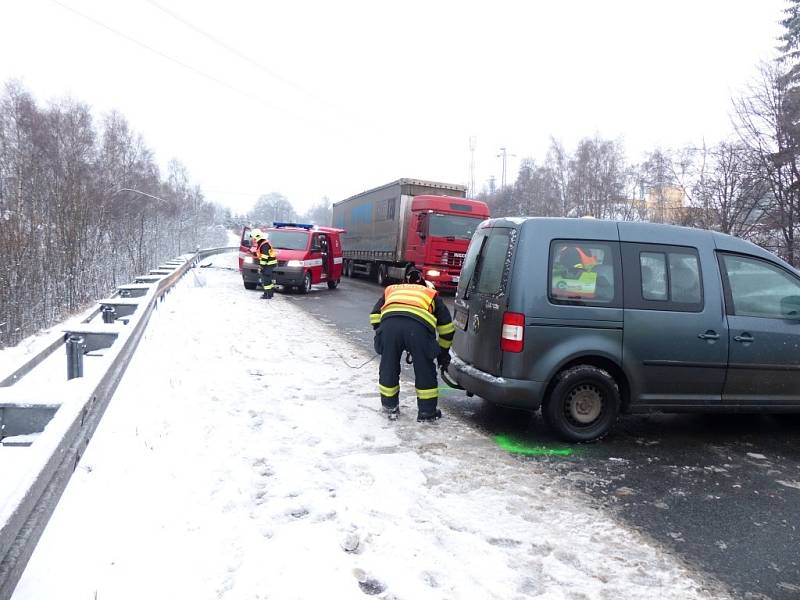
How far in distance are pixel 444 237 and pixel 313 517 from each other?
13908 mm

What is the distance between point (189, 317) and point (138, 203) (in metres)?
31.5

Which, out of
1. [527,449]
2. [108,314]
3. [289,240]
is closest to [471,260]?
[527,449]

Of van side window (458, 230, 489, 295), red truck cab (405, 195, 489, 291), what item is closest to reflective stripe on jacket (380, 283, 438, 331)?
van side window (458, 230, 489, 295)

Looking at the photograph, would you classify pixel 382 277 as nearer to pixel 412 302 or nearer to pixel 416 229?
pixel 416 229

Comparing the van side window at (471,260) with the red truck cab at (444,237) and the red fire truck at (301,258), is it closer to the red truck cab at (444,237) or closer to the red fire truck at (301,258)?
the red truck cab at (444,237)

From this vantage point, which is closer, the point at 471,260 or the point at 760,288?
the point at 760,288

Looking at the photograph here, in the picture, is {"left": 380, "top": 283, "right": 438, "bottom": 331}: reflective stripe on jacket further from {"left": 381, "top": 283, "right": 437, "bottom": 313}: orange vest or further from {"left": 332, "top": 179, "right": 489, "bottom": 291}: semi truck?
{"left": 332, "top": 179, "right": 489, "bottom": 291}: semi truck

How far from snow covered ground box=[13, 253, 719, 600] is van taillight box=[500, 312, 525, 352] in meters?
0.85

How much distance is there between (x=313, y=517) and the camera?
3244mm

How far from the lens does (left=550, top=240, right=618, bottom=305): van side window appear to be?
4.84 metres

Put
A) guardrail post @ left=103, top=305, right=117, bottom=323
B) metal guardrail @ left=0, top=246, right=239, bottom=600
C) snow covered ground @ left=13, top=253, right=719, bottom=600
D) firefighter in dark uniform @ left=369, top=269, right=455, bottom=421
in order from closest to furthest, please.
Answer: metal guardrail @ left=0, top=246, right=239, bottom=600 → snow covered ground @ left=13, top=253, right=719, bottom=600 → firefighter in dark uniform @ left=369, top=269, right=455, bottom=421 → guardrail post @ left=103, top=305, right=117, bottom=323

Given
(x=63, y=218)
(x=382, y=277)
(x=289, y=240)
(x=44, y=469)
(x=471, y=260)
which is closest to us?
(x=44, y=469)

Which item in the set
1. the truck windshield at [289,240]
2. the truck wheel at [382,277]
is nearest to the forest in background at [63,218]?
the truck windshield at [289,240]

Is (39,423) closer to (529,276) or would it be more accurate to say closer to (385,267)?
(529,276)
